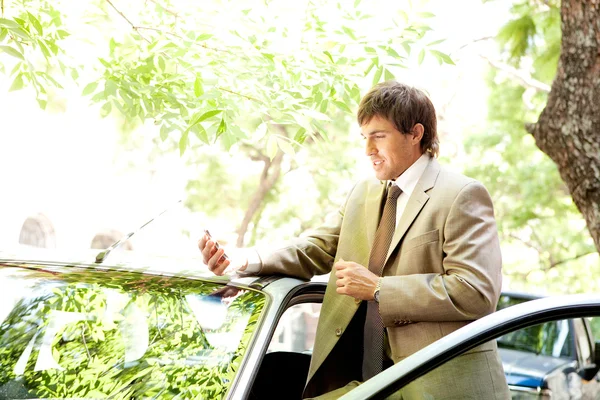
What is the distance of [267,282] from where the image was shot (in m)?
2.79

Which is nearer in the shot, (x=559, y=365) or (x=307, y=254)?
(x=559, y=365)

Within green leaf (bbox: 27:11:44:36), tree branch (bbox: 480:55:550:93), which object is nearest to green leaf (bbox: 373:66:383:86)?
green leaf (bbox: 27:11:44:36)

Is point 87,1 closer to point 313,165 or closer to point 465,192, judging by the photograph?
point 465,192

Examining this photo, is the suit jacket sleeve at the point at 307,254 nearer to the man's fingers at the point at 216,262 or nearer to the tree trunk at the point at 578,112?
the man's fingers at the point at 216,262

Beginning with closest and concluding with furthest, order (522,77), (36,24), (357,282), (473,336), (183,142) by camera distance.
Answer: (473,336)
(357,282)
(183,142)
(36,24)
(522,77)

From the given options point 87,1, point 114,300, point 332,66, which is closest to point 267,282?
point 114,300

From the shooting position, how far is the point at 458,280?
8.19ft

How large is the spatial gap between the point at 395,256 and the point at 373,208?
0.87 feet

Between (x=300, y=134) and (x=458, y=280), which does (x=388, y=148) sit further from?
(x=300, y=134)

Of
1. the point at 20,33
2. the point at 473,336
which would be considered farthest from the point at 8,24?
the point at 473,336

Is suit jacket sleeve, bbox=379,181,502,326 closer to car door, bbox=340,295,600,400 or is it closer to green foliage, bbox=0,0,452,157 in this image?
car door, bbox=340,295,600,400

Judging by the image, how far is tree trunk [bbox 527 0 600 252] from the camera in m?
4.41

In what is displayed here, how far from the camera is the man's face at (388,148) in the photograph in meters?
2.87

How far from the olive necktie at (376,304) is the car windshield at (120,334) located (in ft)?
1.49
